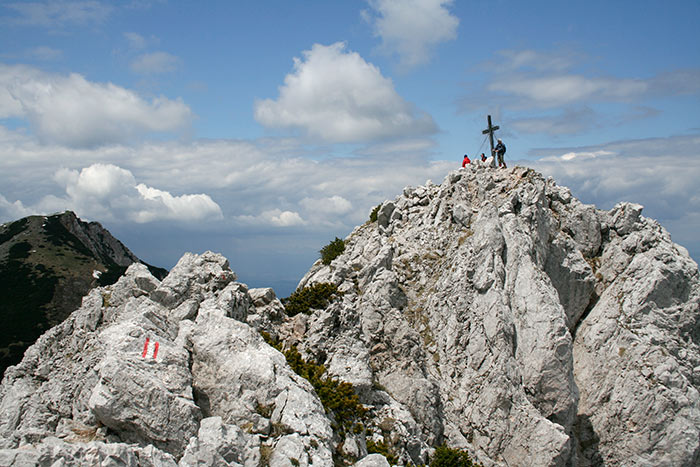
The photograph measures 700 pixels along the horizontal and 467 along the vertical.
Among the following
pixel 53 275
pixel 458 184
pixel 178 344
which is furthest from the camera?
pixel 53 275

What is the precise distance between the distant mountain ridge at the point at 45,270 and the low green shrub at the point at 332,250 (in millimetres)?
48109

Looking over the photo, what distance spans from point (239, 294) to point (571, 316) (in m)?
Answer: 23.8

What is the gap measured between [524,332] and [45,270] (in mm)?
89728

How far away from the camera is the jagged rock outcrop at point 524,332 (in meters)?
27.5

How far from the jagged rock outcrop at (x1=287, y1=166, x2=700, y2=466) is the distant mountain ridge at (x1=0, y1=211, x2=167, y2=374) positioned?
5656 centimetres

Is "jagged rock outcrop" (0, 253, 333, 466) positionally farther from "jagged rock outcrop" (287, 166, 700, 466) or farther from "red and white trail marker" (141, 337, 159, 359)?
"jagged rock outcrop" (287, 166, 700, 466)

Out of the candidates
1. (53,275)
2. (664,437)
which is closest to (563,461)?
(664,437)

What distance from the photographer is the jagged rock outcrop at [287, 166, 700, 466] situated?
27547mm

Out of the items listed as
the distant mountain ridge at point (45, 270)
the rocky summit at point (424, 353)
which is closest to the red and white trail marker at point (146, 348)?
the rocky summit at point (424, 353)

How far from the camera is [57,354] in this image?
25.4 m

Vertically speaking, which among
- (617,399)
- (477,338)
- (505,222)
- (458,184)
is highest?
(458,184)

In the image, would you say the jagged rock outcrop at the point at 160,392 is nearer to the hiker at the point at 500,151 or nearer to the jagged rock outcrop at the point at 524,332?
→ the jagged rock outcrop at the point at 524,332

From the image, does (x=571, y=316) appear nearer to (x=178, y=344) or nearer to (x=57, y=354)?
(x=178, y=344)

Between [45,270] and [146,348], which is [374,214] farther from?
[45,270]
